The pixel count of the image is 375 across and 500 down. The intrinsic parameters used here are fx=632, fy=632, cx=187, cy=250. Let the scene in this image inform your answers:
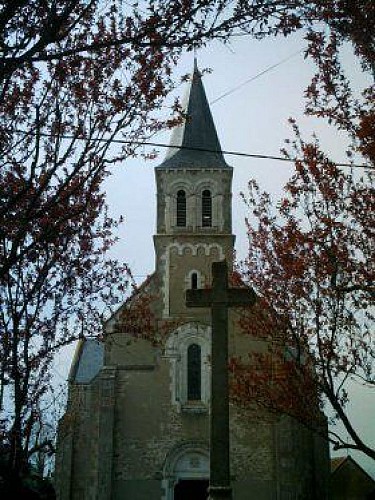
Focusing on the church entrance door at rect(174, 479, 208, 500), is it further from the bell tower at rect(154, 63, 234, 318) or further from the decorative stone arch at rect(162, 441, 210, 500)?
the bell tower at rect(154, 63, 234, 318)

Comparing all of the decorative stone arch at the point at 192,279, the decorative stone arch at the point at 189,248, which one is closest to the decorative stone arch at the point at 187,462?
the decorative stone arch at the point at 192,279

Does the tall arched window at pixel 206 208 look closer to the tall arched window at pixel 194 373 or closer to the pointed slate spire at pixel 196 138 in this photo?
the pointed slate spire at pixel 196 138

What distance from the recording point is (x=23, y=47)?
598 centimetres

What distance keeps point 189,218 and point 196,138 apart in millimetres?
4366

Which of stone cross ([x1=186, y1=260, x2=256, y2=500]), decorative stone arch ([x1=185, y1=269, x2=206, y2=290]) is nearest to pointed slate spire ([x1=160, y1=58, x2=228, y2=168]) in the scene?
decorative stone arch ([x1=185, y1=269, x2=206, y2=290])

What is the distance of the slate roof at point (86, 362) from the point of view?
28352 millimetres

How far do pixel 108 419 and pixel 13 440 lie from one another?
33.6 ft

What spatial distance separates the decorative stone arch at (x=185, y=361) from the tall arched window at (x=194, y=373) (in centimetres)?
11

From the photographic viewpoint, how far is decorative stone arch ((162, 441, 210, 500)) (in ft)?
70.9

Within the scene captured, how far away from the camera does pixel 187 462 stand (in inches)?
861

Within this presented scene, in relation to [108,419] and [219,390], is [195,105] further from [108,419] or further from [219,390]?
[219,390]

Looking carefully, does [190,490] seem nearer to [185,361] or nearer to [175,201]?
[185,361]

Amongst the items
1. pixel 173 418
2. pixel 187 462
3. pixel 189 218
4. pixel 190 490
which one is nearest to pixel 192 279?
pixel 189 218

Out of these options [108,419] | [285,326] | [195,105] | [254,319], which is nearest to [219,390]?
[285,326]
